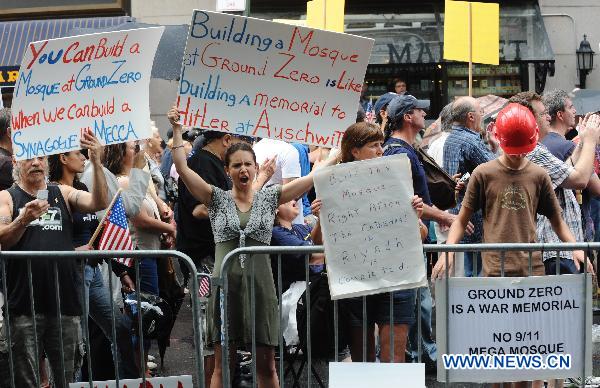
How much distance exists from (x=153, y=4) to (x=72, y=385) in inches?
552

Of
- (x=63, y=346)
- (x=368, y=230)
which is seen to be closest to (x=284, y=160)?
(x=63, y=346)

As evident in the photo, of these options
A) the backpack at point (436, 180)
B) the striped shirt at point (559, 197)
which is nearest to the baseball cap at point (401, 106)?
the backpack at point (436, 180)

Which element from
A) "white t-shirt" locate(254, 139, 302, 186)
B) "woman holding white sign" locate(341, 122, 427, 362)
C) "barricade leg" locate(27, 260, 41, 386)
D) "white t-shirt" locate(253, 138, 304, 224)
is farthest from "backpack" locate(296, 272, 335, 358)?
"white t-shirt" locate(254, 139, 302, 186)

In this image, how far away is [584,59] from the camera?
60.1 ft

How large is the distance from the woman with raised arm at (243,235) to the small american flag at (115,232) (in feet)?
2.15

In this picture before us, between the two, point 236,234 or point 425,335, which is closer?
point 236,234

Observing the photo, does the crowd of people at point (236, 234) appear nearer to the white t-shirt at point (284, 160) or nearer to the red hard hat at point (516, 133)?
the red hard hat at point (516, 133)

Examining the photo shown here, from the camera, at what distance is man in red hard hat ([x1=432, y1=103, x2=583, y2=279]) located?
661 centimetres

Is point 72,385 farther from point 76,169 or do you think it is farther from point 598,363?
point 598,363

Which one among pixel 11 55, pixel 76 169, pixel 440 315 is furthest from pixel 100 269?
pixel 11 55

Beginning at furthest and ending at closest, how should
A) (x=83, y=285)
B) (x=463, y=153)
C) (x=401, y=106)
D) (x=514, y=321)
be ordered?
(x=463, y=153), (x=401, y=106), (x=83, y=285), (x=514, y=321)

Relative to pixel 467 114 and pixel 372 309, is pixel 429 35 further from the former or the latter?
pixel 372 309

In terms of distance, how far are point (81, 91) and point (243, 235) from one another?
3.96 ft

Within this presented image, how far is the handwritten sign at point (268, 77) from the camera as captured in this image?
263 inches
